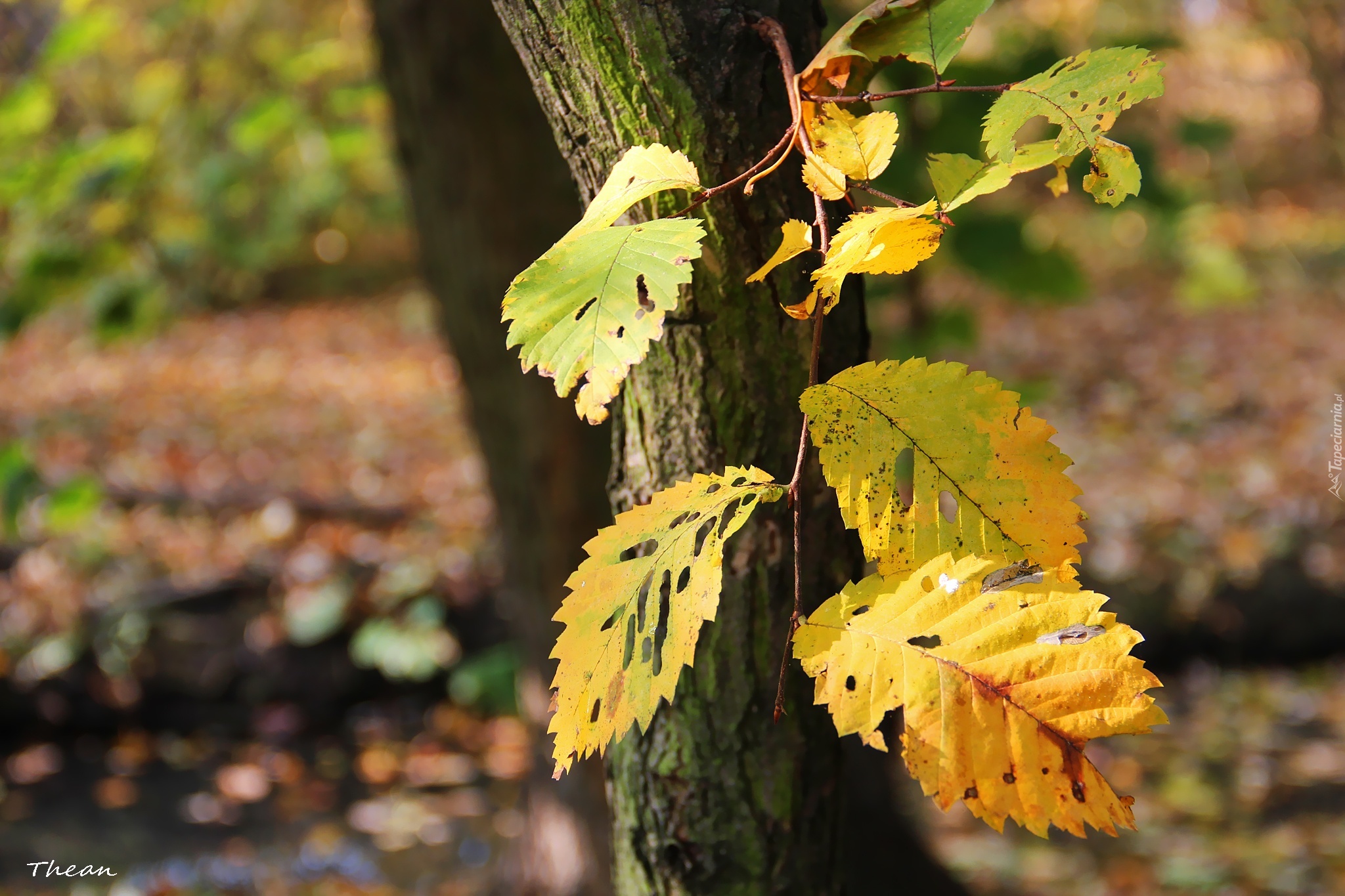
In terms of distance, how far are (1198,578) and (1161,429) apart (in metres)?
1.78

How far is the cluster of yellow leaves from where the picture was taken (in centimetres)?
56

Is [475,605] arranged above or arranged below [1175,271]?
below

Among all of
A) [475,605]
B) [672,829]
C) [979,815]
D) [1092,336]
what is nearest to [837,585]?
[672,829]

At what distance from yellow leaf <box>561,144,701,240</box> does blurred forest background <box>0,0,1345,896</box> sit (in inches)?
43.5

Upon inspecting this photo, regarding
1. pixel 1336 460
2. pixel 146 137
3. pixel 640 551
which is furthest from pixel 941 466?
pixel 1336 460

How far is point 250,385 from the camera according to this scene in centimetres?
763

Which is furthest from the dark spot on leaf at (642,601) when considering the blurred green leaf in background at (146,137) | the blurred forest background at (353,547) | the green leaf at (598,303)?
the blurred green leaf in background at (146,137)

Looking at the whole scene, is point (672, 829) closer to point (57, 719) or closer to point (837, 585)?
point (837, 585)

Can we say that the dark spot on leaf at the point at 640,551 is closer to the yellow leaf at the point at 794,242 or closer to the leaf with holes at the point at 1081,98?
the yellow leaf at the point at 794,242

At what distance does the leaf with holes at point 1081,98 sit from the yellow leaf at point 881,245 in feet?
0.23

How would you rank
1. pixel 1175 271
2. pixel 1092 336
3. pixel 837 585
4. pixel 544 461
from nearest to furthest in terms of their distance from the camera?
1. pixel 837 585
2. pixel 544 461
3. pixel 1092 336
4. pixel 1175 271

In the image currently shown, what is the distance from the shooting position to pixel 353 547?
→ 176 inches

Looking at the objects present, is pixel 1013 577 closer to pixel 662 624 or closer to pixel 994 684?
pixel 994 684

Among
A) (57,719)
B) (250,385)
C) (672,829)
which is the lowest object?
(57,719)
